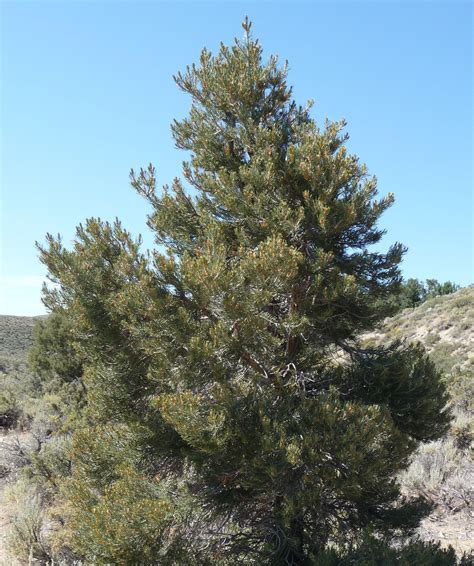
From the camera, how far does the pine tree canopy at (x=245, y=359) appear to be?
5402 millimetres

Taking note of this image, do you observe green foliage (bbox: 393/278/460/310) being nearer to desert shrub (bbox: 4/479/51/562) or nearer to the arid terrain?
the arid terrain

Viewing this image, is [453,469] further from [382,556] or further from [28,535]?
[28,535]

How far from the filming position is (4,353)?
40.6m

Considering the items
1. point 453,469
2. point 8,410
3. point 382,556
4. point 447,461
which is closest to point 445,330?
point 447,461

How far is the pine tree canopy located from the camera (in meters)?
5.40

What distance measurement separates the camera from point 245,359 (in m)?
6.19

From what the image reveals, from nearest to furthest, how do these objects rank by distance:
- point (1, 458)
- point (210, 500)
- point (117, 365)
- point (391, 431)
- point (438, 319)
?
point (391, 431) < point (210, 500) < point (117, 365) < point (1, 458) < point (438, 319)

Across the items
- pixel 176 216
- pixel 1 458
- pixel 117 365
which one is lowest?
pixel 1 458

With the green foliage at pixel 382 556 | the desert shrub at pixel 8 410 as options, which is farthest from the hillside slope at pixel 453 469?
the desert shrub at pixel 8 410

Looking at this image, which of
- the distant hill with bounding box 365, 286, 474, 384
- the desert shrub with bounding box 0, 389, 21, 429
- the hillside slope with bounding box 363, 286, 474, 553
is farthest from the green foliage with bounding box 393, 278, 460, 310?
the desert shrub with bounding box 0, 389, 21, 429

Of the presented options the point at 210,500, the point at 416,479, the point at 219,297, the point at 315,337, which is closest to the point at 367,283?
the point at 315,337

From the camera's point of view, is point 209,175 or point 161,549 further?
point 209,175

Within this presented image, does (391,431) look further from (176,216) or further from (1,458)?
(1,458)

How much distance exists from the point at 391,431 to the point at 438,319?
2706 cm
